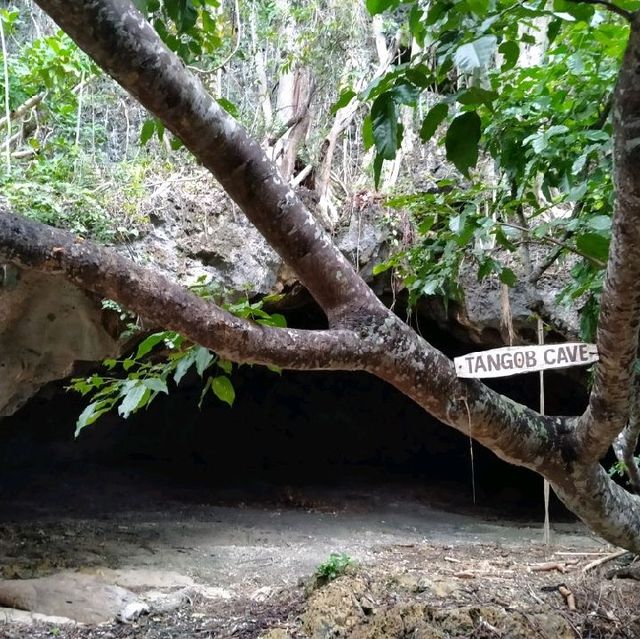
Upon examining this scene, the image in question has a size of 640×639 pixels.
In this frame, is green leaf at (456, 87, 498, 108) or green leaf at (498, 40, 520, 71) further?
green leaf at (498, 40, 520, 71)

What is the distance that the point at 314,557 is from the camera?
4.23 metres

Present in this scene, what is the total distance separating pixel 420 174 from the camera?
5.46 m

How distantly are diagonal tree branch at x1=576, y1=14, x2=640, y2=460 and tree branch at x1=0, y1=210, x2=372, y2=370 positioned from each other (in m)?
0.56

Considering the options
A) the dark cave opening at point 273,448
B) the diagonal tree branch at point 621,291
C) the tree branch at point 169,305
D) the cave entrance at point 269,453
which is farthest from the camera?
the dark cave opening at point 273,448

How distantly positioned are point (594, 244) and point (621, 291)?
Result: 0.27 m

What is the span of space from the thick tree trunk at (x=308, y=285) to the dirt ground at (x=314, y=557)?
37.9 inches

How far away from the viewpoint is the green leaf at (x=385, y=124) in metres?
1.08

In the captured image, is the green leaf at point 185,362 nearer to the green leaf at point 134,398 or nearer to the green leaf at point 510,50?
the green leaf at point 134,398

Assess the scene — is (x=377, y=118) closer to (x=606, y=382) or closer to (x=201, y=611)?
(x=606, y=382)

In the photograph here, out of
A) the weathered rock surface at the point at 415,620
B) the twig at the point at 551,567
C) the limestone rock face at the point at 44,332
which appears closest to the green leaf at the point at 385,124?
the weathered rock surface at the point at 415,620

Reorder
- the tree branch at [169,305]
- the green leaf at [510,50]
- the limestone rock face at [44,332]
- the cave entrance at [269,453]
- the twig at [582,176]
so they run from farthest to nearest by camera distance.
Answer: the cave entrance at [269,453] < the limestone rock face at [44,332] < the twig at [582,176] < the green leaf at [510,50] < the tree branch at [169,305]

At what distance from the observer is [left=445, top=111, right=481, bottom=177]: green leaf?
1.08 meters

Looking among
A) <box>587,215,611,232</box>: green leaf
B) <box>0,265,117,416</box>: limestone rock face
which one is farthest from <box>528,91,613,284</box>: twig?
<box>0,265,117,416</box>: limestone rock face

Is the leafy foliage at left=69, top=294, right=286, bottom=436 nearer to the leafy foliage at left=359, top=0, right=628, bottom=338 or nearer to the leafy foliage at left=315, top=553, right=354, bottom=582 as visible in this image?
the leafy foliage at left=359, top=0, right=628, bottom=338
